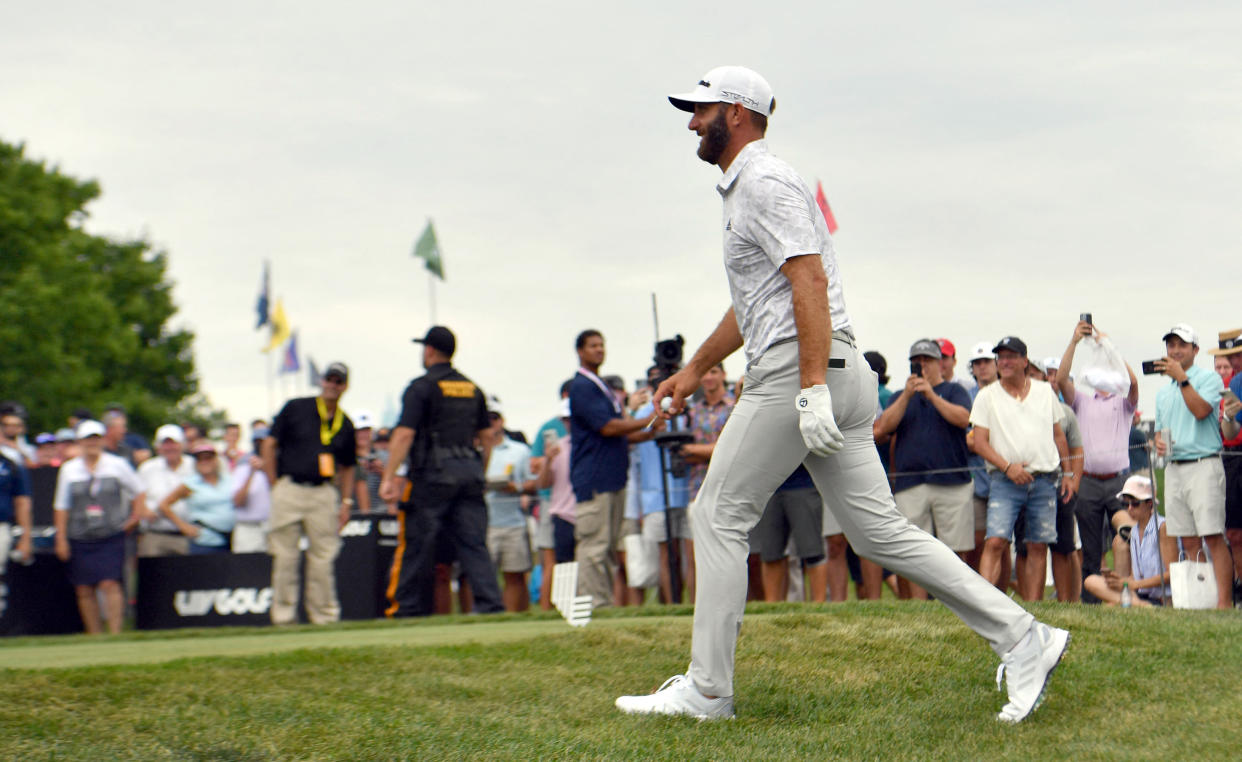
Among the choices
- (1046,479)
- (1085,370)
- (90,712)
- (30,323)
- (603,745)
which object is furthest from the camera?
(30,323)

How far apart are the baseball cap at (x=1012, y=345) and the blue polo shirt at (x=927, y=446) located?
0.74 metres

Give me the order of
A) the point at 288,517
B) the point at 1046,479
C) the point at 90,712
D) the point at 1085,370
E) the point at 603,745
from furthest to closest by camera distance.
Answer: the point at 288,517 → the point at 1085,370 → the point at 1046,479 → the point at 90,712 → the point at 603,745

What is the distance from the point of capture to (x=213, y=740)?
5242 mm

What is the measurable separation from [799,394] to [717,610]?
2.81 feet

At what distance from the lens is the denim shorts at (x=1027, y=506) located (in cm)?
1052

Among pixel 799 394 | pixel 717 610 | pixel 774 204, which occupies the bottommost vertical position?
pixel 717 610

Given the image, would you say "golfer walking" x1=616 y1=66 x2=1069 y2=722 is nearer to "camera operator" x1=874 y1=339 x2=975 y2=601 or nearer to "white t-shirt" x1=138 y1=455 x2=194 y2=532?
"camera operator" x1=874 y1=339 x2=975 y2=601

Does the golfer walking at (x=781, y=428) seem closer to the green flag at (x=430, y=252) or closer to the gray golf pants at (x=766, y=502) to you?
the gray golf pants at (x=766, y=502)

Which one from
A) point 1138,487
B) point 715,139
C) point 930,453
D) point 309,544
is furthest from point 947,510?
point 715,139

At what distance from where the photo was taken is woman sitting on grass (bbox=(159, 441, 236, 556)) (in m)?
14.8

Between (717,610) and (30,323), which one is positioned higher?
(30,323)

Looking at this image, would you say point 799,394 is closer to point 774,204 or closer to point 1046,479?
point 774,204

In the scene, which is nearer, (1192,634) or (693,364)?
(693,364)

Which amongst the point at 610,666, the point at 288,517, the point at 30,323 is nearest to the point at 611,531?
the point at 288,517
